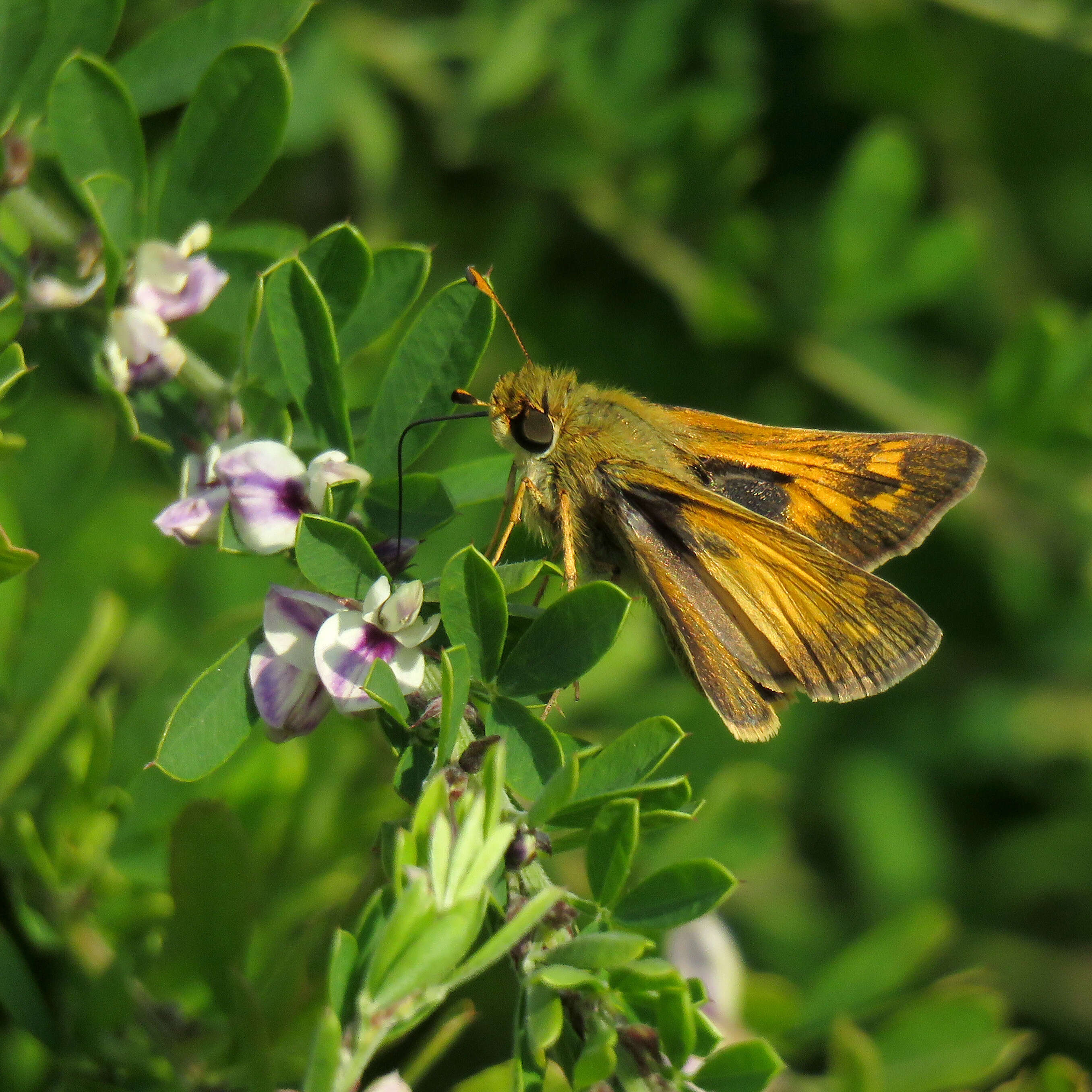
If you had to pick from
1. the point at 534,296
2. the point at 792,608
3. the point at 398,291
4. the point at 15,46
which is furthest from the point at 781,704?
the point at 534,296

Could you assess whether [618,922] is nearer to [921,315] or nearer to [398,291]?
[398,291]

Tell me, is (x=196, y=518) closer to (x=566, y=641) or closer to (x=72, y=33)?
(x=566, y=641)

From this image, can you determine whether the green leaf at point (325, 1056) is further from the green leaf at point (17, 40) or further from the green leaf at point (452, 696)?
the green leaf at point (17, 40)

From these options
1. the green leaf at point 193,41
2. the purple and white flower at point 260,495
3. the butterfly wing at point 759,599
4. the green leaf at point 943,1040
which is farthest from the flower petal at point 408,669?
the green leaf at point 943,1040

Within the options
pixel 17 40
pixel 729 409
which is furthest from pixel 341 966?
pixel 729 409

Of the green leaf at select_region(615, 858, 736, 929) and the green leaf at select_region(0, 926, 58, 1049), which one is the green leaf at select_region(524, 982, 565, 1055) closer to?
the green leaf at select_region(615, 858, 736, 929)

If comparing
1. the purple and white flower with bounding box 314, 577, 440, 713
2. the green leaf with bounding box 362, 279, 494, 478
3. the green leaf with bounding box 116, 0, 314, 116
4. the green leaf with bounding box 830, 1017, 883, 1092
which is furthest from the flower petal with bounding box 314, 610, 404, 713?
the green leaf with bounding box 830, 1017, 883, 1092

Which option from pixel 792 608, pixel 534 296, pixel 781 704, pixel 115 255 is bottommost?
pixel 534 296

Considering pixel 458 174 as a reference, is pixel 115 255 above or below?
above
